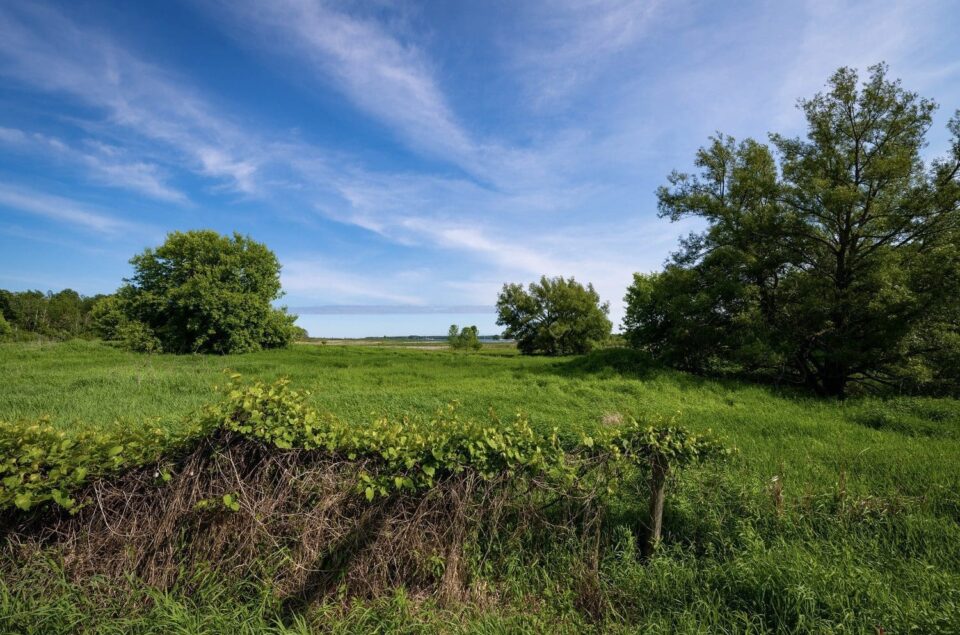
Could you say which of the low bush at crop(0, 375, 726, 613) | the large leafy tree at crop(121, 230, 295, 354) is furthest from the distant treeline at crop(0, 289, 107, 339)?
the low bush at crop(0, 375, 726, 613)

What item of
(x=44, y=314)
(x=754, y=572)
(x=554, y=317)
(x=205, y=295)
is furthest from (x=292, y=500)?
(x=44, y=314)

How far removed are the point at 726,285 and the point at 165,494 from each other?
61.6ft

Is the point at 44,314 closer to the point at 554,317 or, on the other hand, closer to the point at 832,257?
the point at 554,317

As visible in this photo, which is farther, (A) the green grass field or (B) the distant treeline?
(B) the distant treeline

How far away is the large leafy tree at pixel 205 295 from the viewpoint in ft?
119

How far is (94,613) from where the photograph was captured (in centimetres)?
325

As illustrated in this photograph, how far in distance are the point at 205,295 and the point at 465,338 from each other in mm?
46635

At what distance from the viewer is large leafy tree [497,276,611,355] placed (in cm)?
5175

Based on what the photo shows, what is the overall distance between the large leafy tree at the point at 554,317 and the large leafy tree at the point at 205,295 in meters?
29.7

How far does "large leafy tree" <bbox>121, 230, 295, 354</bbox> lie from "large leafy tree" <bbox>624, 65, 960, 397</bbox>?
37148 mm

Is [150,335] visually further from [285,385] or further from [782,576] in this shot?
[782,576]

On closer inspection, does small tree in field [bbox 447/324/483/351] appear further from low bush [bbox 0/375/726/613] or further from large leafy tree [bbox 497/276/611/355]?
low bush [bbox 0/375/726/613]

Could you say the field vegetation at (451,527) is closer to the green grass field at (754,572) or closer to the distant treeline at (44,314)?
the green grass field at (754,572)

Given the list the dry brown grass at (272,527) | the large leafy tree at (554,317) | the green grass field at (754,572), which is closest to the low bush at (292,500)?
the dry brown grass at (272,527)
